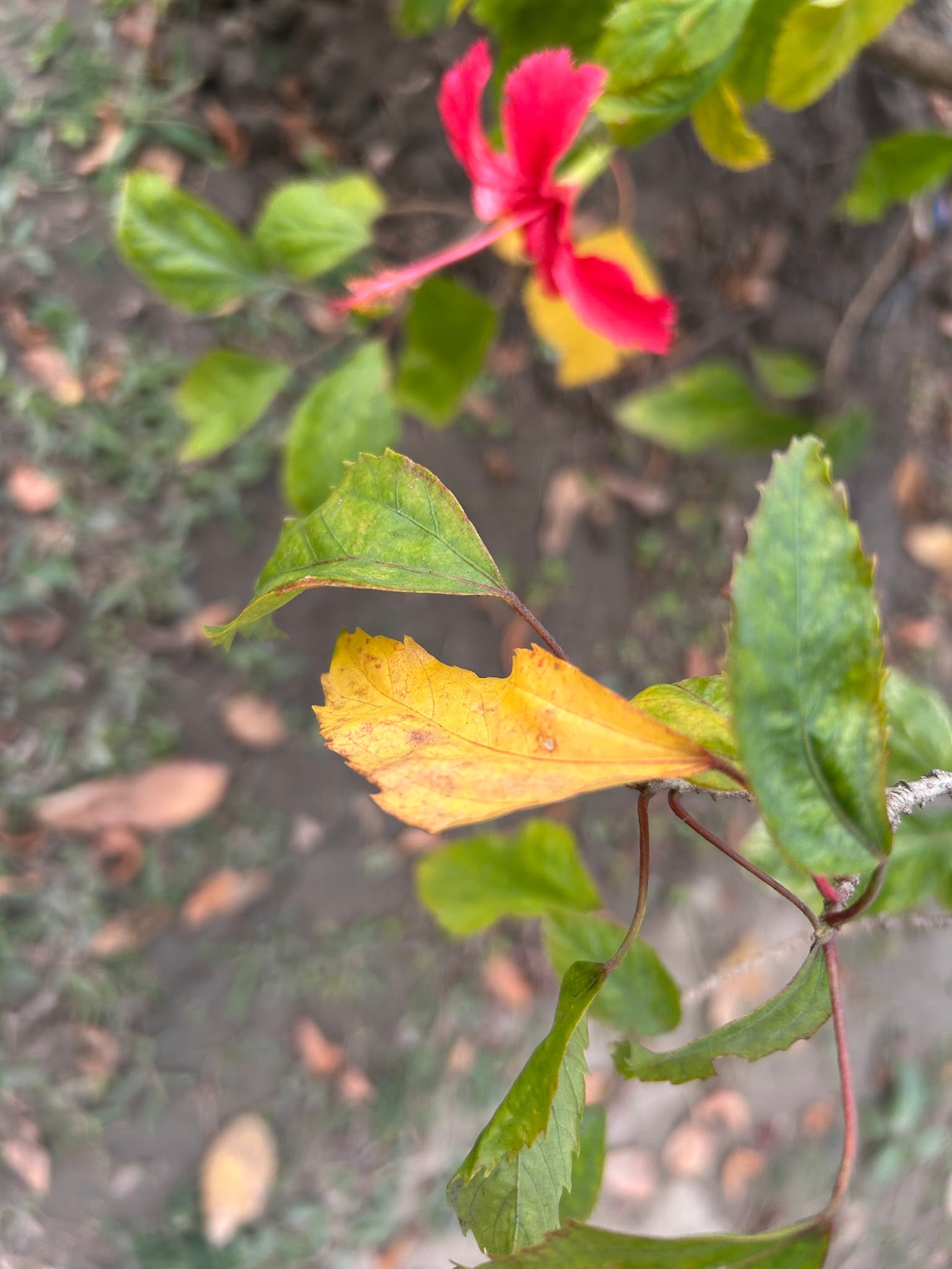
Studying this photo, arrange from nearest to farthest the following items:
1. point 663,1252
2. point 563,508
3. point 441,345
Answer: point 663,1252 → point 441,345 → point 563,508

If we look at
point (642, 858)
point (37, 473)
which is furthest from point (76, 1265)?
point (642, 858)

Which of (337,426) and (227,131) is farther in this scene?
(227,131)

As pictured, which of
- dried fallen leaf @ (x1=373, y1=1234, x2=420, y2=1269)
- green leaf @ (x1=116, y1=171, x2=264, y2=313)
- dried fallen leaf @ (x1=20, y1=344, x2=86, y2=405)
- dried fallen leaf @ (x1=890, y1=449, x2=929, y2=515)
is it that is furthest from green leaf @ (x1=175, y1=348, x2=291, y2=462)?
dried fallen leaf @ (x1=373, y1=1234, x2=420, y2=1269)

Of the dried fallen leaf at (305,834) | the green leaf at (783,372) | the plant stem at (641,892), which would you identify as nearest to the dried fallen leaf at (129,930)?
the dried fallen leaf at (305,834)

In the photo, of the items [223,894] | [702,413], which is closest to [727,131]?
[702,413]

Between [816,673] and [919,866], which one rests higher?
[816,673]

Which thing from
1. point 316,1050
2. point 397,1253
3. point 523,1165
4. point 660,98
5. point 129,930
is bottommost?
point 397,1253

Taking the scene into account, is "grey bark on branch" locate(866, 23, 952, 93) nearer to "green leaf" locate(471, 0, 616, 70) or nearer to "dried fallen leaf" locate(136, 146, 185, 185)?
"green leaf" locate(471, 0, 616, 70)

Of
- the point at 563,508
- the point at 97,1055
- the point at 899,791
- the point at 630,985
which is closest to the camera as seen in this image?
the point at 899,791

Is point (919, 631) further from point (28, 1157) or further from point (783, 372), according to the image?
point (28, 1157)
